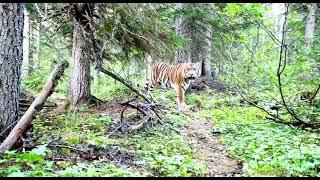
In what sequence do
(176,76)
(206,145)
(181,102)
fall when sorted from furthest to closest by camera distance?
(176,76), (181,102), (206,145)

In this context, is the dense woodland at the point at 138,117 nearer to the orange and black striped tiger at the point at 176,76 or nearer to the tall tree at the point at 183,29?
the orange and black striped tiger at the point at 176,76

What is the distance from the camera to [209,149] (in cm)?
685

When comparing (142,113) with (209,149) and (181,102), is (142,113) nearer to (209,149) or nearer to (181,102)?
(209,149)

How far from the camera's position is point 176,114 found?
→ 10.0 m

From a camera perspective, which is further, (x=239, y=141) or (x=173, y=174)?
(x=239, y=141)

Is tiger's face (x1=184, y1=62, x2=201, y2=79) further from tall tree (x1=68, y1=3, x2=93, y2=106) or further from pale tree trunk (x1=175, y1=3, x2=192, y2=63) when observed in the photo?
tall tree (x1=68, y1=3, x2=93, y2=106)

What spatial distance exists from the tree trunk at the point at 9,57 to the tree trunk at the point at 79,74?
10.6 ft

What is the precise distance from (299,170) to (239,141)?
86.2 inches

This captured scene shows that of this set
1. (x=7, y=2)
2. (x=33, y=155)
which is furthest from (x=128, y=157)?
(x=7, y=2)

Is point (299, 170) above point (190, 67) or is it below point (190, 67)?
below

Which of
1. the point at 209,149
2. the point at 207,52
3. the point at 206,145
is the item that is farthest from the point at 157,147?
the point at 207,52

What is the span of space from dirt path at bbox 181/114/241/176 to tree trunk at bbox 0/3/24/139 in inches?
126

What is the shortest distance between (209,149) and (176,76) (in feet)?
18.4

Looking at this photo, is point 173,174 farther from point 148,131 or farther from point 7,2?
point 7,2
